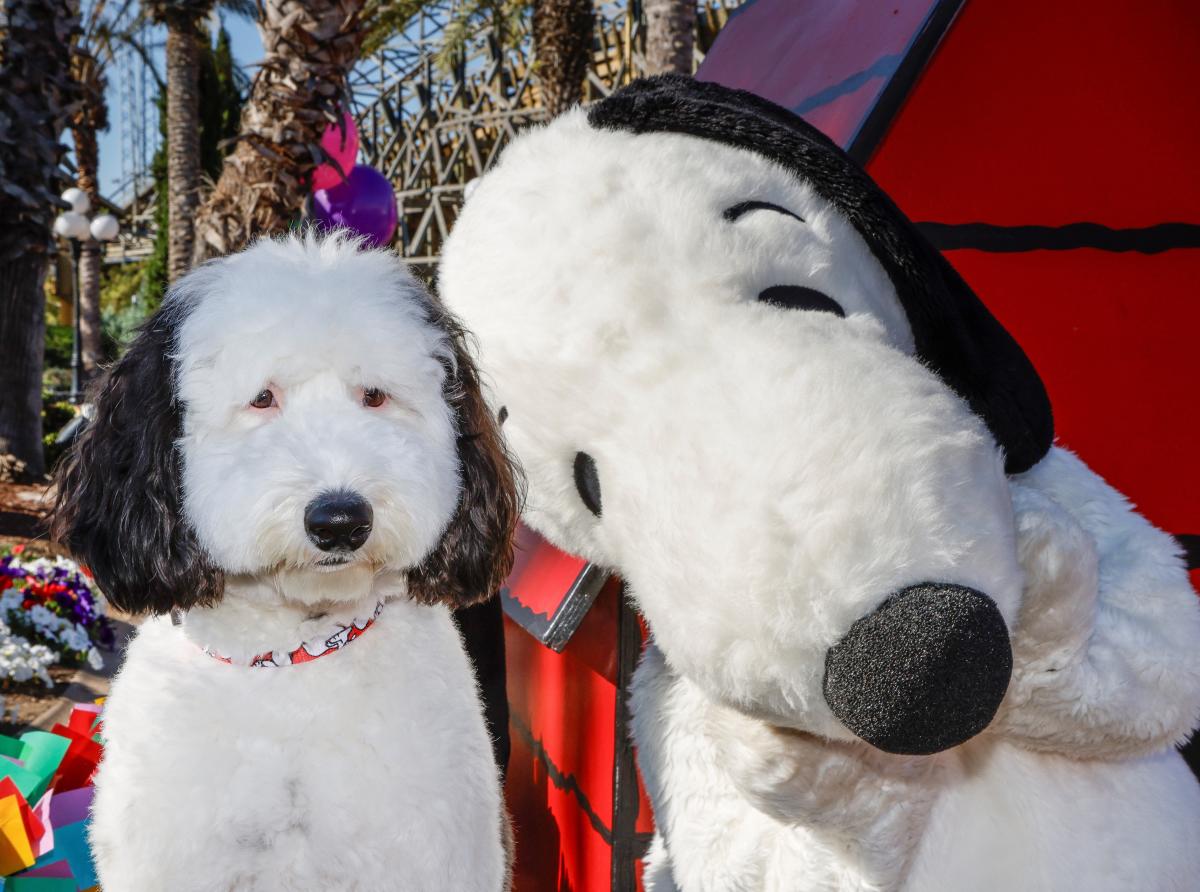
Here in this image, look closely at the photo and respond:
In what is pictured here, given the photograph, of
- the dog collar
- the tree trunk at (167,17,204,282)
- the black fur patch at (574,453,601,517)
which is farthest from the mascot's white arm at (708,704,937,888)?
the tree trunk at (167,17,204,282)

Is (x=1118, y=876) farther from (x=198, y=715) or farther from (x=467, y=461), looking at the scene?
(x=198, y=715)

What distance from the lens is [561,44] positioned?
1053 centimetres

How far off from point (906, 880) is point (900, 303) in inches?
30.1

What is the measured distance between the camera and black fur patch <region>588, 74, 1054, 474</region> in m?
1.29

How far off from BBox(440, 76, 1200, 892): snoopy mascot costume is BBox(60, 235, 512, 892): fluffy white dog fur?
0.54 ft

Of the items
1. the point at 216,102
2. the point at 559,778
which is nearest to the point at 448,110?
the point at 216,102

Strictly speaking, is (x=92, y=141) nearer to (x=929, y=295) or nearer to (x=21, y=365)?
(x=21, y=365)

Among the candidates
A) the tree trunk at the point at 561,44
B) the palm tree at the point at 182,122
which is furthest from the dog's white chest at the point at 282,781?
the palm tree at the point at 182,122

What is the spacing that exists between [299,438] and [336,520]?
159mm

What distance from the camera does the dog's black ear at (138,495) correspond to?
1.46 meters

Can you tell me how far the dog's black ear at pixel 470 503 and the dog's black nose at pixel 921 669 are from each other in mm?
668

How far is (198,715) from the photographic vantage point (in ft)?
4.72

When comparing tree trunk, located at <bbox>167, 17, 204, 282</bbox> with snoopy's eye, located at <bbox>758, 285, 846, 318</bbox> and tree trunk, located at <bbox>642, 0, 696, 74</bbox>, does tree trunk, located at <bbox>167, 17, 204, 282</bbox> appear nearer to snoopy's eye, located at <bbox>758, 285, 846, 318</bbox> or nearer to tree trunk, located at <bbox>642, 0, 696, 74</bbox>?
tree trunk, located at <bbox>642, 0, 696, 74</bbox>

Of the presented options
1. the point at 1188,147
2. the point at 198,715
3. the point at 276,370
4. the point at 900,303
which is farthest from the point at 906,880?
the point at 1188,147
